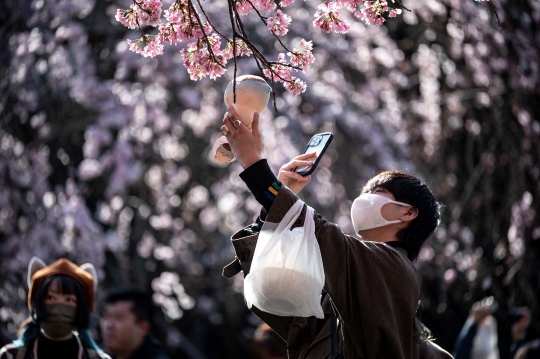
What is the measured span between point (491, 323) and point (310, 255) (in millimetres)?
4203

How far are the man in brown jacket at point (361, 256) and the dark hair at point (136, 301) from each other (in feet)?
6.27

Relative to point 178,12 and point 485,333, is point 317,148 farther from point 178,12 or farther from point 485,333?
point 485,333

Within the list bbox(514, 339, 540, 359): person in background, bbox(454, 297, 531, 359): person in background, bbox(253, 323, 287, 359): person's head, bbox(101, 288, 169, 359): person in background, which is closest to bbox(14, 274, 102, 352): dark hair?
bbox(101, 288, 169, 359): person in background

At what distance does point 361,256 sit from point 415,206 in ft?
1.28

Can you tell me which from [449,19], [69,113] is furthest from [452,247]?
[69,113]

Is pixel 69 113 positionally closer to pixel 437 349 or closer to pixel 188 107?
pixel 188 107

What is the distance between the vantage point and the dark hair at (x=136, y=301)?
4.42m

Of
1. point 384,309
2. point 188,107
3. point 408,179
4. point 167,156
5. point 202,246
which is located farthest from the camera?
point 202,246

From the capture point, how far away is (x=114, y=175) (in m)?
7.89

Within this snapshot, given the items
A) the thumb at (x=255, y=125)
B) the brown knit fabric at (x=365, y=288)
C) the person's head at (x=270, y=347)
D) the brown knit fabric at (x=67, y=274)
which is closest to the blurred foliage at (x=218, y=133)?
the brown knit fabric at (x=67, y=274)

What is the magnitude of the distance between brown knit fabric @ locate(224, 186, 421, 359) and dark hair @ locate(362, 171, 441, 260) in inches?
5.7

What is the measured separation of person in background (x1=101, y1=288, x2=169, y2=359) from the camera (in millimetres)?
4305

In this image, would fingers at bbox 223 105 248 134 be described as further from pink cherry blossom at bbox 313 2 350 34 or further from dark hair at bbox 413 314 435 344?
dark hair at bbox 413 314 435 344

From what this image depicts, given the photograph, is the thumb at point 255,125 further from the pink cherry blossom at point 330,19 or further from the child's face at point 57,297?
the child's face at point 57,297
